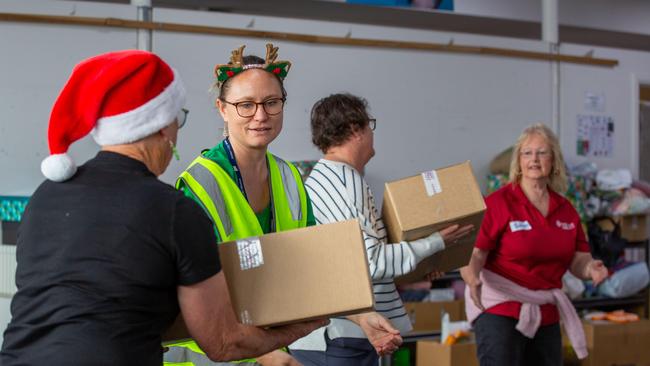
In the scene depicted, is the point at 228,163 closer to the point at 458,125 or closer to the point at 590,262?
the point at 590,262

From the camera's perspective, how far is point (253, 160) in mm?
2219

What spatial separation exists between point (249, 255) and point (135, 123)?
0.35 metres

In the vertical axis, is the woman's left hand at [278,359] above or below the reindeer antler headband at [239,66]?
below

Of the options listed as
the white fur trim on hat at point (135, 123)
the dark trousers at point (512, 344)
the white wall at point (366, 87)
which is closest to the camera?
the white fur trim on hat at point (135, 123)

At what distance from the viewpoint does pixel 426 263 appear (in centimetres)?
307

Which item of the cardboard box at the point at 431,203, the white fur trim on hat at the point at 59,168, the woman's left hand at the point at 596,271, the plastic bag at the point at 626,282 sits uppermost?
the white fur trim on hat at the point at 59,168

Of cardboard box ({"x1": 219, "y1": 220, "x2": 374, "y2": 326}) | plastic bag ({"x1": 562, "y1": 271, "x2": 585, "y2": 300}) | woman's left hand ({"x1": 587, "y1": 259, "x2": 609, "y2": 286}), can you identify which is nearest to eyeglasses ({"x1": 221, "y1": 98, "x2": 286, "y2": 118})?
cardboard box ({"x1": 219, "y1": 220, "x2": 374, "y2": 326})

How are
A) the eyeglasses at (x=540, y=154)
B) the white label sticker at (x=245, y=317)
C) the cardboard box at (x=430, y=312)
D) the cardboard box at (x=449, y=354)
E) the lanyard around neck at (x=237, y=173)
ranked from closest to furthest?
the white label sticker at (x=245, y=317) → the lanyard around neck at (x=237, y=173) → the eyeglasses at (x=540, y=154) → the cardboard box at (x=449, y=354) → the cardboard box at (x=430, y=312)

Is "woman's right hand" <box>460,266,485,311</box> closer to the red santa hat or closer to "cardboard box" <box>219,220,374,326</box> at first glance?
"cardboard box" <box>219,220,374,326</box>

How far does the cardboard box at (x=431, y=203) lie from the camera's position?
2.86 metres

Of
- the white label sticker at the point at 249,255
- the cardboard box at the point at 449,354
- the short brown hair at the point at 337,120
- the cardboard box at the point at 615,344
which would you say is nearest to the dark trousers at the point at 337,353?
the short brown hair at the point at 337,120

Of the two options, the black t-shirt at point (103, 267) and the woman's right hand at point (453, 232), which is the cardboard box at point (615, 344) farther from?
the black t-shirt at point (103, 267)

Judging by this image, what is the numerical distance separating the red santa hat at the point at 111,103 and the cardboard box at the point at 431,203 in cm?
138

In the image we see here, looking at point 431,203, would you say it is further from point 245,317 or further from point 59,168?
point 59,168
